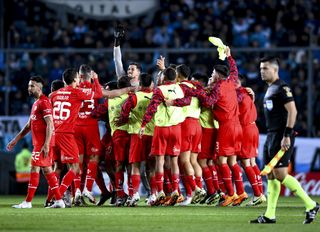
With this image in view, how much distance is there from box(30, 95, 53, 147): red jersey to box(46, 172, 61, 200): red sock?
53 centimetres

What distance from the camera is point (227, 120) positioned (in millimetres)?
19969

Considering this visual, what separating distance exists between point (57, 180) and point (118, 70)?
280cm

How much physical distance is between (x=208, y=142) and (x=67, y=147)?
2.98 meters

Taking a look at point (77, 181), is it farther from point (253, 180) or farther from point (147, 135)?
point (253, 180)

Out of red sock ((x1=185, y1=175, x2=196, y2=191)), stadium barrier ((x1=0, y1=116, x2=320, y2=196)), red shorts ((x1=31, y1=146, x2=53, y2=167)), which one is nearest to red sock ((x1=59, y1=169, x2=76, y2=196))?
red shorts ((x1=31, y1=146, x2=53, y2=167))

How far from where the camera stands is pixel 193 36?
30.3 meters

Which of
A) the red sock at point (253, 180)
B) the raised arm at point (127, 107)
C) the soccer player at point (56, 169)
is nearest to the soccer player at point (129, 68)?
the raised arm at point (127, 107)

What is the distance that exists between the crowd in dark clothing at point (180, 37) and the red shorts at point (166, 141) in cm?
653

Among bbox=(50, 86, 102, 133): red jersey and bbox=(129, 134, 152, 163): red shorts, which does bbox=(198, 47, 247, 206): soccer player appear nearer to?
bbox=(129, 134, 152, 163): red shorts

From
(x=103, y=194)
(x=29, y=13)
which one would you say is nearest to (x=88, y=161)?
(x=103, y=194)

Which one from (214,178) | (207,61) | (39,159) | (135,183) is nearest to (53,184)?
(39,159)

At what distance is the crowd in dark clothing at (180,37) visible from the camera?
87.5ft

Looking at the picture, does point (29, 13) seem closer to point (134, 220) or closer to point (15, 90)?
point (15, 90)

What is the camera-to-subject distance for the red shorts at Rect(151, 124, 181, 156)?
1950 cm
